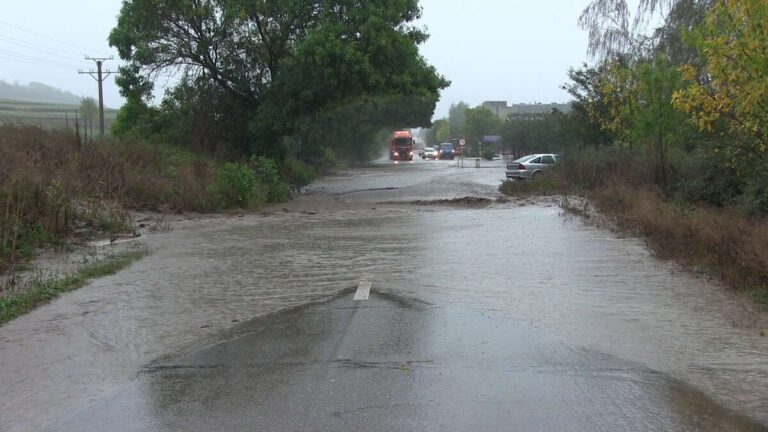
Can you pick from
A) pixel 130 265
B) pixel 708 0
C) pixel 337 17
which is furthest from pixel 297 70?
pixel 130 265

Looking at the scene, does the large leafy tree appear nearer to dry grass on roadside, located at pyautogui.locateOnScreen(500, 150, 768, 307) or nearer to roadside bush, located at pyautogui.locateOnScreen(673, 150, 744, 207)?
dry grass on roadside, located at pyautogui.locateOnScreen(500, 150, 768, 307)

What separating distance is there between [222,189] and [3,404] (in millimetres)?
15999

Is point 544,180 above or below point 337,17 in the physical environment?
below

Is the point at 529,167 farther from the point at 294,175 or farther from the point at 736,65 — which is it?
the point at 736,65

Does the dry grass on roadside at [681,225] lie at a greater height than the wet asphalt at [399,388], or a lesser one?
greater

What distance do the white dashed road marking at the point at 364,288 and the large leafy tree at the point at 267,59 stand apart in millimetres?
15548

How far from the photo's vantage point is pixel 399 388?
4926 mm

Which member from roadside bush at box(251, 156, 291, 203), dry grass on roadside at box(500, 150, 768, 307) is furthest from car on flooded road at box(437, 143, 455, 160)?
dry grass on roadside at box(500, 150, 768, 307)

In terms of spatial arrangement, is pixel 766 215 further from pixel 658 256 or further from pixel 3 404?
pixel 3 404

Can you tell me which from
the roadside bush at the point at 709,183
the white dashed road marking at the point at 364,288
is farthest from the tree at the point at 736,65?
the white dashed road marking at the point at 364,288

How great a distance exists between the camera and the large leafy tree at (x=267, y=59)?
24359 millimetres

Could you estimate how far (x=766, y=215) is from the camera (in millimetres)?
11109

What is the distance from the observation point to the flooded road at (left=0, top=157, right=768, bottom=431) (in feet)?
15.5

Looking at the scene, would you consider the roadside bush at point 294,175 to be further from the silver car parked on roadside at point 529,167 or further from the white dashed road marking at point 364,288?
the white dashed road marking at point 364,288
